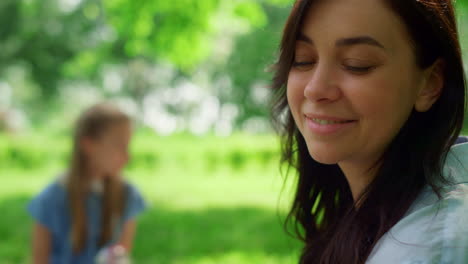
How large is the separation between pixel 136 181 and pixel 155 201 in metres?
1.83

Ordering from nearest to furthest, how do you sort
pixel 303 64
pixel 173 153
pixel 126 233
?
pixel 303 64 → pixel 126 233 → pixel 173 153

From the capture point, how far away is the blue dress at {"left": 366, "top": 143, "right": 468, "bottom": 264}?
0.96m

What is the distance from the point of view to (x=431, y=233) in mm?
992

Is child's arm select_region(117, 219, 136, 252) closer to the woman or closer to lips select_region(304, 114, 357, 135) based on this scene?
the woman

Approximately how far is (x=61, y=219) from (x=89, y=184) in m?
0.25

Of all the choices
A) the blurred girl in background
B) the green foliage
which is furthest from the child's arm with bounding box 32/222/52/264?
the green foliage

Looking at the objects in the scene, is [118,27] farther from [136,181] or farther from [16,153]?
[16,153]

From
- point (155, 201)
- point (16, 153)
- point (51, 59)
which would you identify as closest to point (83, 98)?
point (51, 59)

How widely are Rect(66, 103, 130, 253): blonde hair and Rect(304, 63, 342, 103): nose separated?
6.95 feet

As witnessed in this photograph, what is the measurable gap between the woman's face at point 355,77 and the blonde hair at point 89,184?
2.08m

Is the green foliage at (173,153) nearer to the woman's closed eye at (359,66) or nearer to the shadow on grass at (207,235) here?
the shadow on grass at (207,235)

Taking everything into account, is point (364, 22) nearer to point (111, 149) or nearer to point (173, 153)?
point (111, 149)

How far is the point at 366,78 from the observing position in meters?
1.16

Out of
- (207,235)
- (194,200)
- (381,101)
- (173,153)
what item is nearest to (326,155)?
(381,101)
